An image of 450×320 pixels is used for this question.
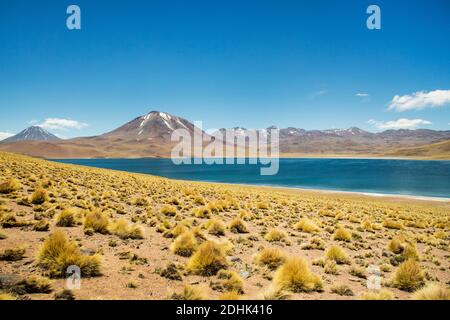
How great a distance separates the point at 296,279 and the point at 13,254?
6859 mm

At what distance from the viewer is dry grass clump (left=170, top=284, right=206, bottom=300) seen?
527 cm

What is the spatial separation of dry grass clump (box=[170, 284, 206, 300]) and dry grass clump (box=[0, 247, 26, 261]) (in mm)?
4158

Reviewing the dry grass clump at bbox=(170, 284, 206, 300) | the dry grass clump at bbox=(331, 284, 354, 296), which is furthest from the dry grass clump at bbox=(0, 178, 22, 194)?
the dry grass clump at bbox=(331, 284, 354, 296)

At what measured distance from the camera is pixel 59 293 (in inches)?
197

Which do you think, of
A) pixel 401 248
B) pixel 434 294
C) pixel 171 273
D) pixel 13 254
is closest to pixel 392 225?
pixel 401 248

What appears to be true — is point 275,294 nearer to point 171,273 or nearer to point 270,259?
point 270,259

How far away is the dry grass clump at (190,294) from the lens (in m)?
5.27

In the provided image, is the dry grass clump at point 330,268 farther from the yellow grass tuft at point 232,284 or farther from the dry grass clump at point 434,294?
the yellow grass tuft at point 232,284

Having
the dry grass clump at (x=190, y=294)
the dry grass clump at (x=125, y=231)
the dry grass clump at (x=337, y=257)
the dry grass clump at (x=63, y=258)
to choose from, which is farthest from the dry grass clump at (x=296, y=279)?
the dry grass clump at (x=125, y=231)

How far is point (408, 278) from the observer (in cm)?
691

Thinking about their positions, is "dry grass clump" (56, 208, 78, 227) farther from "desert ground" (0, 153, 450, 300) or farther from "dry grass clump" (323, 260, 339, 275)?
"dry grass clump" (323, 260, 339, 275)
